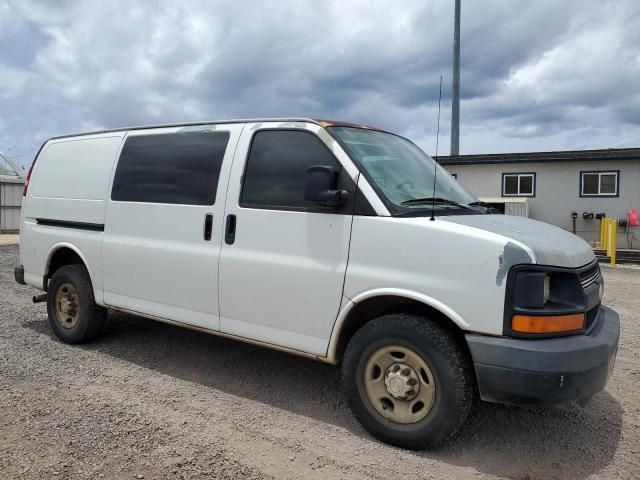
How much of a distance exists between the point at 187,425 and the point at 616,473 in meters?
2.71

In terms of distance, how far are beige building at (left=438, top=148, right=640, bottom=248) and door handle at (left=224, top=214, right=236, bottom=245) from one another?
56.2 ft

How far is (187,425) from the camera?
3627 millimetres

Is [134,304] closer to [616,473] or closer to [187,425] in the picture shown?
[187,425]

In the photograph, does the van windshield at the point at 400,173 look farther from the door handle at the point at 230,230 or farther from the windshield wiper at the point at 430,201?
the door handle at the point at 230,230

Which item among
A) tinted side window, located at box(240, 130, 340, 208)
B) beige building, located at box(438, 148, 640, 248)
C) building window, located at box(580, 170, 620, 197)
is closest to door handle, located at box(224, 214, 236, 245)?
tinted side window, located at box(240, 130, 340, 208)

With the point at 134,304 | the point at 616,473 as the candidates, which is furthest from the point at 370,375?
the point at 134,304

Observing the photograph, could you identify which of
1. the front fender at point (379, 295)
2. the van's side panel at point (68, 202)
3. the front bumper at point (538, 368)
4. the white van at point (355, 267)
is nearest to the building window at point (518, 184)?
the white van at point (355, 267)

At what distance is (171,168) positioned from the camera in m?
4.57

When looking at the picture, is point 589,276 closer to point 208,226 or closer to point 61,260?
point 208,226

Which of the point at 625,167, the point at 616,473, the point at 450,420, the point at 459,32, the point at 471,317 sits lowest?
the point at 616,473

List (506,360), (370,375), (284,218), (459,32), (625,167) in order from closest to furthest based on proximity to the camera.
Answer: (506,360) < (370,375) < (284,218) < (625,167) < (459,32)

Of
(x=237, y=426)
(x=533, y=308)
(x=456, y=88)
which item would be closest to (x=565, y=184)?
(x=456, y=88)

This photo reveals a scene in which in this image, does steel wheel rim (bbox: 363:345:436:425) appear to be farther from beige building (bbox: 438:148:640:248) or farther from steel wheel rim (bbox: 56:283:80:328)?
beige building (bbox: 438:148:640:248)

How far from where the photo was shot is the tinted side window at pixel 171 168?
429cm
